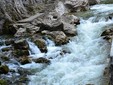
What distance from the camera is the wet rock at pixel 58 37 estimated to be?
16.3 meters

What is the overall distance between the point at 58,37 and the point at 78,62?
3.40m

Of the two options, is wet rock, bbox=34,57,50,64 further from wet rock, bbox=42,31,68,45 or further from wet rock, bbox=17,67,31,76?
wet rock, bbox=42,31,68,45

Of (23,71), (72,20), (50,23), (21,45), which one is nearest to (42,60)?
(23,71)

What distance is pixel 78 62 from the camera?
536 inches

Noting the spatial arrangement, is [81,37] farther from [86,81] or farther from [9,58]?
[86,81]

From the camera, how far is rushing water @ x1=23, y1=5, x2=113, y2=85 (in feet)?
38.6

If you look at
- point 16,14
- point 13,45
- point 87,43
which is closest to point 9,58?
point 13,45

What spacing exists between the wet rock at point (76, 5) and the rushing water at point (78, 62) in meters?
6.31

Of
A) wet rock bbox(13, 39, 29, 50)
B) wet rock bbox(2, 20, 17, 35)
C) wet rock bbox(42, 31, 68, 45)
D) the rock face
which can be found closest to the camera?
the rock face

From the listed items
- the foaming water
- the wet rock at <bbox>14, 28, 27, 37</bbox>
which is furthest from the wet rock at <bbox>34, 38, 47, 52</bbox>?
the foaming water

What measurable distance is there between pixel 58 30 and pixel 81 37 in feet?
5.24

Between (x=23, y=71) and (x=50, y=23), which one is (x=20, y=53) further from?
(x=50, y=23)

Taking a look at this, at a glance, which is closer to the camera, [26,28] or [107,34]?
[107,34]

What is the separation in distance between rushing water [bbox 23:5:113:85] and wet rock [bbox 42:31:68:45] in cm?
29
